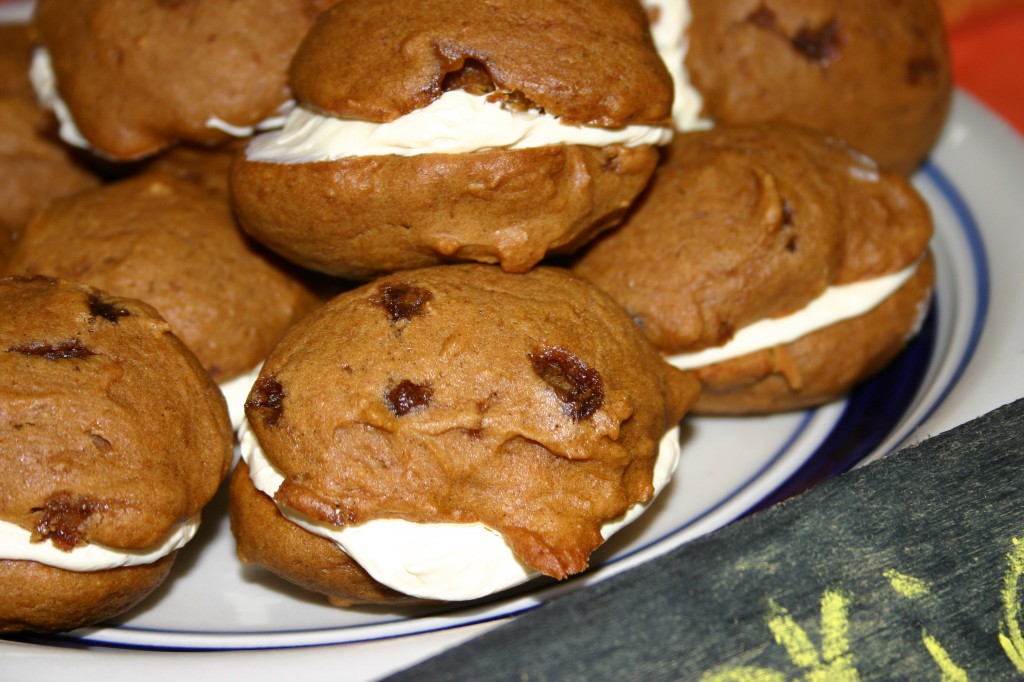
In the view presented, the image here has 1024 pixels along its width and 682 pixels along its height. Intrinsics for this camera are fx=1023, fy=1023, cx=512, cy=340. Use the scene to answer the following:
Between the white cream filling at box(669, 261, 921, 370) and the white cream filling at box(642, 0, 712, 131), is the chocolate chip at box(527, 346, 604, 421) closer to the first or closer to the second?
the white cream filling at box(669, 261, 921, 370)

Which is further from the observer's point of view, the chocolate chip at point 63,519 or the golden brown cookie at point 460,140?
the golden brown cookie at point 460,140

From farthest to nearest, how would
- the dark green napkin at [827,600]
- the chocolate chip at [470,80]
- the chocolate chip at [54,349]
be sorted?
the chocolate chip at [470,80], the chocolate chip at [54,349], the dark green napkin at [827,600]

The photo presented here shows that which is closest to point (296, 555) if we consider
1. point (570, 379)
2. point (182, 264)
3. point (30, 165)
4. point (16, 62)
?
point (570, 379)

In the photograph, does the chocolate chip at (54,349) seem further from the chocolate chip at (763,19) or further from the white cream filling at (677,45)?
the chocolate chip at (763,19)

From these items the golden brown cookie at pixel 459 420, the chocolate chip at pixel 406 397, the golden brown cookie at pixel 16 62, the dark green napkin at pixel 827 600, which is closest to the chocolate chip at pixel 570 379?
the golden brown cookie at pixel 459 420

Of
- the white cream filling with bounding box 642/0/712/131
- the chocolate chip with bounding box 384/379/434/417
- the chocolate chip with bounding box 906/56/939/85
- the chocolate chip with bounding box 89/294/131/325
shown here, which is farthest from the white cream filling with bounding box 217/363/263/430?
the chocolate chip with bounding box 906/56/939/85

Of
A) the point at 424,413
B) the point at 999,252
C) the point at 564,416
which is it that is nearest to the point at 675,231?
the point at 564,416

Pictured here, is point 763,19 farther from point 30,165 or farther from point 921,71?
point 30,165

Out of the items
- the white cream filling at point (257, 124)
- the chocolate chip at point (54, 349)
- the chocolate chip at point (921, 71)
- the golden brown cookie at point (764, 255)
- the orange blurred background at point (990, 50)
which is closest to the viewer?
the chocolate chip at point (54, 349)
